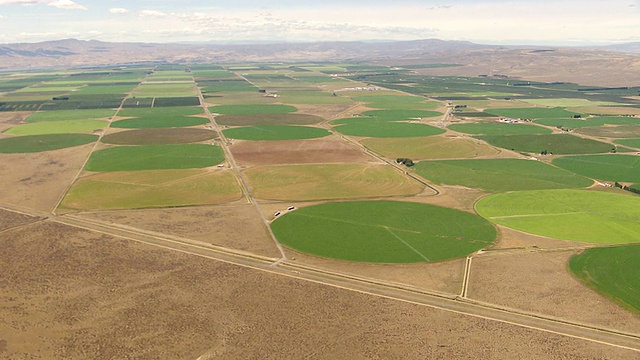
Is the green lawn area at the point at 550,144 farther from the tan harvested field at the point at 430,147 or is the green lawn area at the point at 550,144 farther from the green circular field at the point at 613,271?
the green circular field at the point at 613,271

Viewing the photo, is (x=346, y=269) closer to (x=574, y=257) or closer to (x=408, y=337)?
(x=408, y=337)

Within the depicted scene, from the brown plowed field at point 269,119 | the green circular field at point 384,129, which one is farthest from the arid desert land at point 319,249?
the brown plowed field at point 269,119

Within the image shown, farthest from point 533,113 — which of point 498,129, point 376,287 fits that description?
point 376,287

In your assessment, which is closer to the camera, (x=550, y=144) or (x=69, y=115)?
(x=550, y=144)

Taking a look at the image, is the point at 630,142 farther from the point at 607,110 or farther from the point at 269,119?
the point at 269,119

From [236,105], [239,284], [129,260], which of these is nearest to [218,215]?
[129,260]

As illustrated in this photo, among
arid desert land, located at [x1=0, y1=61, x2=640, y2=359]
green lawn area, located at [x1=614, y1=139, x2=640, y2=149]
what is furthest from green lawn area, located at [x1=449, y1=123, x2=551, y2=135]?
green lawn area, located at [x1=614, y1=139, x2=640, y2=149]

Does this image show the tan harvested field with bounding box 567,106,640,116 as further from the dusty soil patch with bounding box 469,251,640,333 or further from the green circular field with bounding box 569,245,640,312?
the dusty soil patch with bounding box 469,251,640,333
